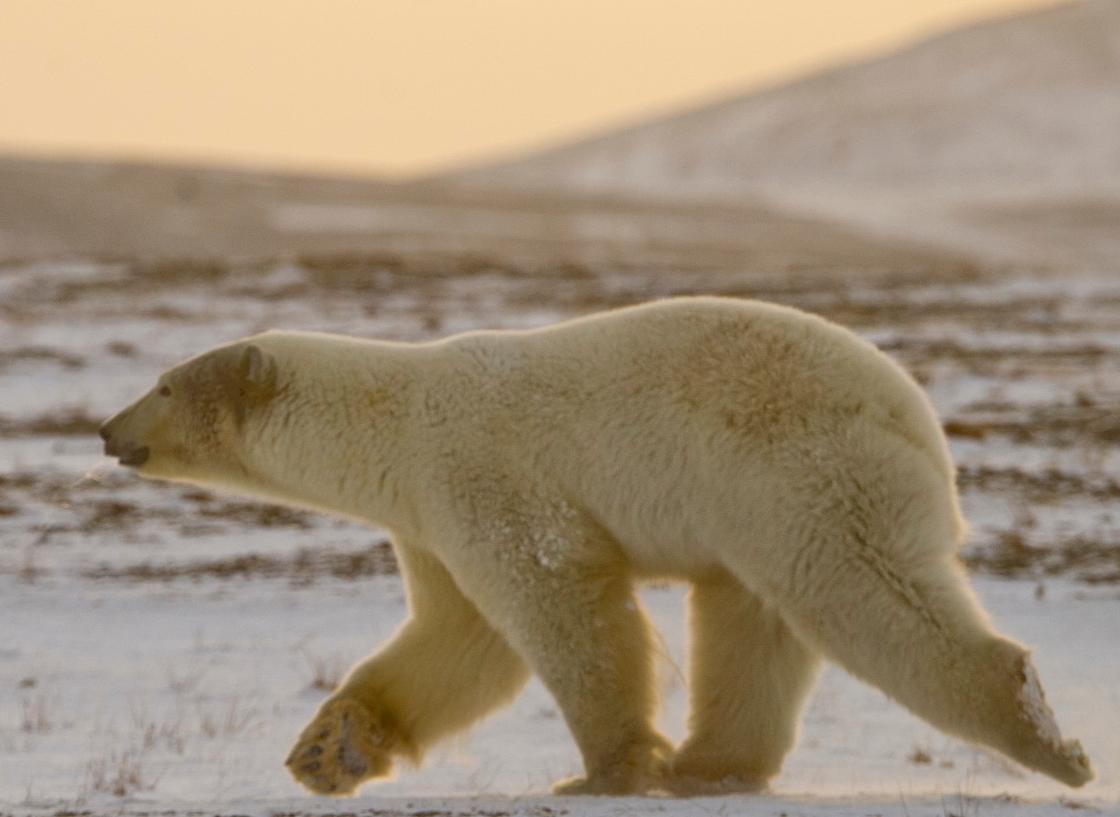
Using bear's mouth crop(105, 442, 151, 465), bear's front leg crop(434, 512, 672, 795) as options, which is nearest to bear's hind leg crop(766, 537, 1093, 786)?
bear's front leg crop(434, 512, 672, 795)

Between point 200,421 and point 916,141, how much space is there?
66815 mm

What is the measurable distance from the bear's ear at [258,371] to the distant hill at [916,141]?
46552 millimetres

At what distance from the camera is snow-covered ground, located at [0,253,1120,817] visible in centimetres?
670

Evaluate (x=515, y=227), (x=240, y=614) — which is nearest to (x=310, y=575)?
(x=240, y=614)

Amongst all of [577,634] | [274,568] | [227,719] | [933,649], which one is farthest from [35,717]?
[933,649]

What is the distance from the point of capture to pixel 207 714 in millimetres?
7707

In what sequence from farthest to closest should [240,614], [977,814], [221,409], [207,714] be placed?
[240,614], [207,714], [221,409], [977,814]

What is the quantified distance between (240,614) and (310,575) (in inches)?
36.5

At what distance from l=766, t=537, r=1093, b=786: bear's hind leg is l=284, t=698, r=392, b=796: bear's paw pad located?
1.50 m

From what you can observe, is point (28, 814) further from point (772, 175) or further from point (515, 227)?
point (772, 175)

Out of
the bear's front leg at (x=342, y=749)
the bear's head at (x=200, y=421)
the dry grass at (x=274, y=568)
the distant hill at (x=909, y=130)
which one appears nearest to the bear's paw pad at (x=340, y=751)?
the bear's front leg at (x=342, y=749)

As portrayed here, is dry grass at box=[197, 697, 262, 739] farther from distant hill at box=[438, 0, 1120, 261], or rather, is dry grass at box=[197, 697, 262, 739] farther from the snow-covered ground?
distant hill at box=[438, 0, 1120, 261]

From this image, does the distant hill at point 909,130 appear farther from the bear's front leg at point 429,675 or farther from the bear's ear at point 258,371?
the bear's front leg at point 429,675

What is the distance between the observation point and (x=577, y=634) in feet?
20.4
